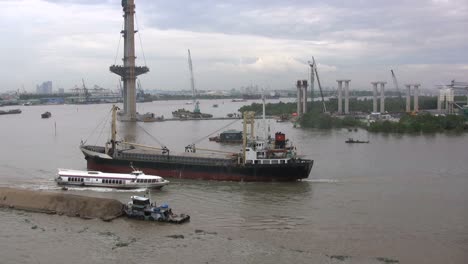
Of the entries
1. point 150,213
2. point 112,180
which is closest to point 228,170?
point 112,180

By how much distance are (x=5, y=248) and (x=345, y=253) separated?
6.27 meters

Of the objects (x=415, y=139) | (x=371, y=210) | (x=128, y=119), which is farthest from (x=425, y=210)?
(x=128, y=119)

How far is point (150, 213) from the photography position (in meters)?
11.1

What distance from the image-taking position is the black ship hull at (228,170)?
15953 mm

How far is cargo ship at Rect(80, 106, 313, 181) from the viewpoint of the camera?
16031 millimetres

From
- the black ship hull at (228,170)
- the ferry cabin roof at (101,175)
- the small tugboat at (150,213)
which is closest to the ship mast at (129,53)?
the black ship hull at (228,170)

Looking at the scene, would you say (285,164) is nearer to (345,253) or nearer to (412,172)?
(412,172)

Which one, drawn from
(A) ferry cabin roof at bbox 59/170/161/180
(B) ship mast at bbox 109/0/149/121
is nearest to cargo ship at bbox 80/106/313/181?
(A) ferry cabin roof at bbox 59/170/161/180

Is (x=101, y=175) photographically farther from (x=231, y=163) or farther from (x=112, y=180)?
(x=231, y=163)

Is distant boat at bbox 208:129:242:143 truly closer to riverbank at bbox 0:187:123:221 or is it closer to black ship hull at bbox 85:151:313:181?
black ship hull at bbox 85:151:313:181

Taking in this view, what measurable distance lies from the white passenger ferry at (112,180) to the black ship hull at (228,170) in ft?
6.68

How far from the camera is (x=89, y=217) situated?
1134 centimetres

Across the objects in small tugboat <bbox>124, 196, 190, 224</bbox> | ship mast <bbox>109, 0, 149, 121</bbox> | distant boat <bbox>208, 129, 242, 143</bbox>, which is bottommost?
small tugboat <bbox>124, 196, 190, 224</bbox>

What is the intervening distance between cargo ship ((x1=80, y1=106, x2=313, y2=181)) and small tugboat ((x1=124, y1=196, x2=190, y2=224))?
5043mm
